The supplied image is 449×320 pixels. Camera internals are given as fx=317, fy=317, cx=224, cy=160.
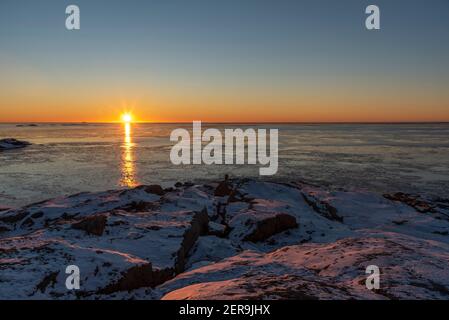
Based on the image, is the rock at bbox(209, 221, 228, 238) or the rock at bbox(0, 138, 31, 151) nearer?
the rock at bbox(209, 221, 228, 238)

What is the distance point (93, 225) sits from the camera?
11781 millimetres

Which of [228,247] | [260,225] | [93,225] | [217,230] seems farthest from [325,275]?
[93,225]

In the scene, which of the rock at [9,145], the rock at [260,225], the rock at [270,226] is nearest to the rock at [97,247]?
the rock at [260,225]

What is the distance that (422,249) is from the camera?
10.1 metres

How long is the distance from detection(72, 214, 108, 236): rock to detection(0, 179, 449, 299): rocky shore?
0.04 m

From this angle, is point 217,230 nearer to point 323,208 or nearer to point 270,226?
Answer: point 270,226

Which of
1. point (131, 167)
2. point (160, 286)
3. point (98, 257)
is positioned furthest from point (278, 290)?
point (131, 167)

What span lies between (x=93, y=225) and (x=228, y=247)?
5299 mm

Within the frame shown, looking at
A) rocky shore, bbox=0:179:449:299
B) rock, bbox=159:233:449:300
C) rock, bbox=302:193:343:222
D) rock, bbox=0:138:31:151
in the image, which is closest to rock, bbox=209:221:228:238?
rocky shore, bbox=0:179:449:299

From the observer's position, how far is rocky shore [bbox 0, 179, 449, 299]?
729 centimetres

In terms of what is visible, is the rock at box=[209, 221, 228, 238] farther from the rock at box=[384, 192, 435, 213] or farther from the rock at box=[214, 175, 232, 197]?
the rock at box=[384, 192, 435, 213]

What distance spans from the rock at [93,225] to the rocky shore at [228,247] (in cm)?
4
